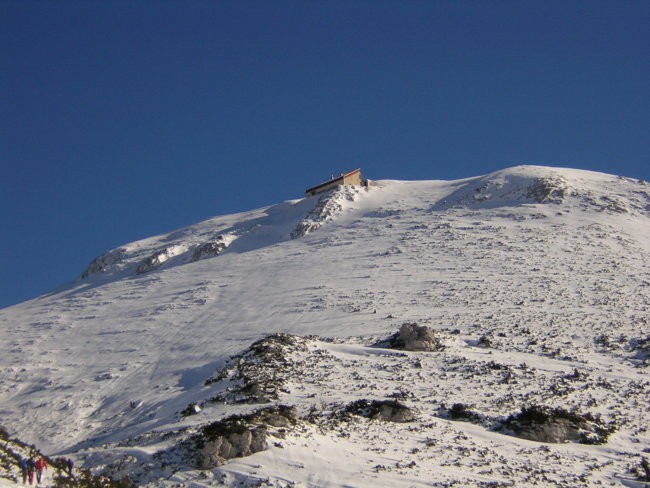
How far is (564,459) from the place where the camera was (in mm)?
24531

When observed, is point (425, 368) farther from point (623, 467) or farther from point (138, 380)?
point (138, 380)

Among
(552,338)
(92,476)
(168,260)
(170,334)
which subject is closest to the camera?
(92,476)

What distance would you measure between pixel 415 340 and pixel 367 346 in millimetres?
2431

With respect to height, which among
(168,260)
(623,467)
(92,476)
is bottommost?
(623,467)

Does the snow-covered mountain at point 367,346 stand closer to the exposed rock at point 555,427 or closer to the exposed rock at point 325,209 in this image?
the exposed rock at point 555,427

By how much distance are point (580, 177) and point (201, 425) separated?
2275 inches

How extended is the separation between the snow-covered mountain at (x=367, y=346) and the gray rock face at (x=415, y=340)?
0.35ft

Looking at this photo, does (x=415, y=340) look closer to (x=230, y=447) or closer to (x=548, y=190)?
(x=230, y=447)

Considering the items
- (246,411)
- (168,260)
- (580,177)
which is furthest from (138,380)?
(580,177)

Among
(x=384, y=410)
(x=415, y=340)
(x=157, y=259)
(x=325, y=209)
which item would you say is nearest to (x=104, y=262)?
(x=157, y=259)

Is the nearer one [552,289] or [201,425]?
[201,425]

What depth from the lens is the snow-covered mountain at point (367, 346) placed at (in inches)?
947

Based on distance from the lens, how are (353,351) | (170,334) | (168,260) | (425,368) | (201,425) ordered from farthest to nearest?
(168,260) → (170,334) → (353,351) → (425,368) → (201,425)

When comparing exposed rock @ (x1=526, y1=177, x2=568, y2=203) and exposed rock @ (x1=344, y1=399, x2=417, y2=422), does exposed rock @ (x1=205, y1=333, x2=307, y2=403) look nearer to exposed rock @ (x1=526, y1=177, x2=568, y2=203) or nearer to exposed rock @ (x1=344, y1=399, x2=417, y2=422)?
exposed rock @ (x1=344, y1=399, x2=417, y2=422)
